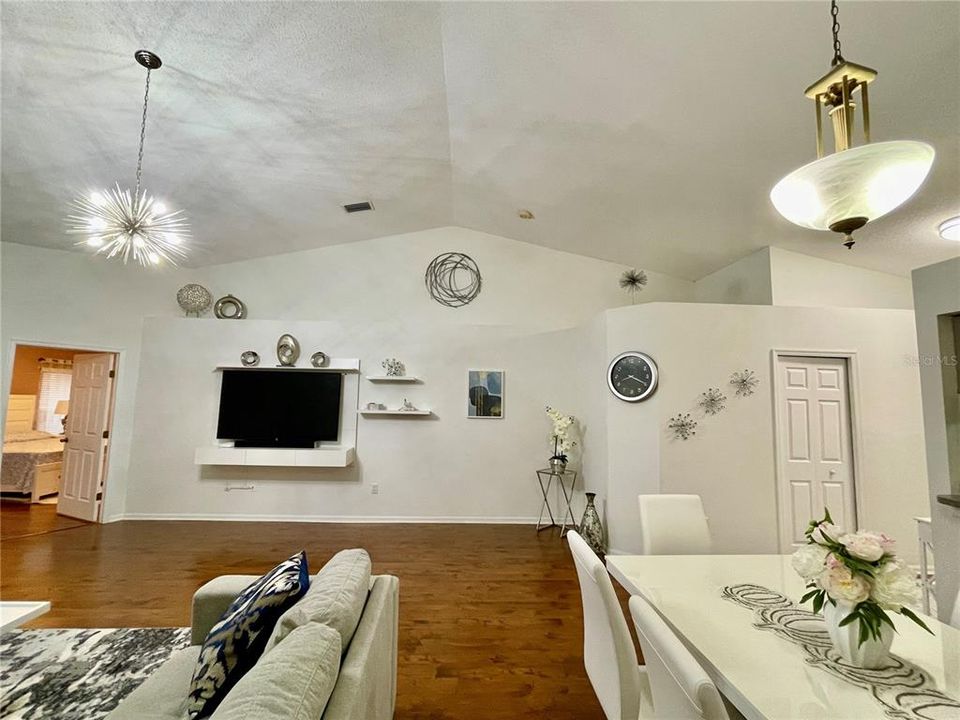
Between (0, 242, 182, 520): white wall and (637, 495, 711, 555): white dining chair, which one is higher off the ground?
(0, 242, 182, 520): white wall

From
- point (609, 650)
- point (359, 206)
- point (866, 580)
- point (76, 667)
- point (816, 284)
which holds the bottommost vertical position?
point (76, 667)

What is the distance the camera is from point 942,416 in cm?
236

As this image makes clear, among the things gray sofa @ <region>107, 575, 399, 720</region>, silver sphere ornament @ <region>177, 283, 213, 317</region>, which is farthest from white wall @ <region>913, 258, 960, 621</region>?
silver sphere ornament @ <region>177, 283, 213, 317</region>

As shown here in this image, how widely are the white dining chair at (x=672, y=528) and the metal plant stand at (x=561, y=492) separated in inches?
100

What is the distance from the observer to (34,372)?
23.7 feet

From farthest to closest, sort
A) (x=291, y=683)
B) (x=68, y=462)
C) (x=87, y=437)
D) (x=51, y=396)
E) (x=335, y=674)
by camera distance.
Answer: (x=51, y=396), (x=68, y=462), (x=87, y=437), (x=335, y=674), (x=291, y=683)

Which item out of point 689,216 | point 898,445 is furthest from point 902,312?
point 689,216

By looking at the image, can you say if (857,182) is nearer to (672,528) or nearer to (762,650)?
(762,650)

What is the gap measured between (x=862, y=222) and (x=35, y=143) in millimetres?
5214

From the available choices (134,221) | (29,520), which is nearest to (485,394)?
(134,221)

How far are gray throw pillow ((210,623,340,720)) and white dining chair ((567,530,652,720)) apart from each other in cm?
82

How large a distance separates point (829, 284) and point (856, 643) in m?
4.47

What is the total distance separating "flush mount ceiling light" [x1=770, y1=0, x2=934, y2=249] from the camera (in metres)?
1.39

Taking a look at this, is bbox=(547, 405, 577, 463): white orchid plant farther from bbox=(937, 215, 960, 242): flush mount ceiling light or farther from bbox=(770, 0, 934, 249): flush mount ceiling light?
bbox=(937, 215, 960, 242): flush mount ceiling light
